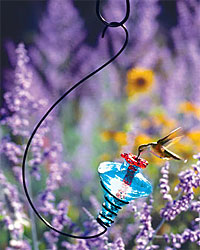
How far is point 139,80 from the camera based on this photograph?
1.24 meters

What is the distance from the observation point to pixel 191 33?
4.01 feet

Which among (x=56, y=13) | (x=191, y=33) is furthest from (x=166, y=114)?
(x=56, y=13)

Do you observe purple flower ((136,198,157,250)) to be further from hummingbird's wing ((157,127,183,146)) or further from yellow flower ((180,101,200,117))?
yellow flower ((180,101,200,117))

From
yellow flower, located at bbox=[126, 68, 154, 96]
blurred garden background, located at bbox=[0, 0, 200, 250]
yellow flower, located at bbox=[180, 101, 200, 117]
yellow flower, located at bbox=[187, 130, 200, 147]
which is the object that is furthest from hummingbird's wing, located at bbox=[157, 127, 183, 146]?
yellow flower, located at bbox=[126, 68, 154, 96]

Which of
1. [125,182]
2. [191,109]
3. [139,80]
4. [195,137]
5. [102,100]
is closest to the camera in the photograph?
[125,182]

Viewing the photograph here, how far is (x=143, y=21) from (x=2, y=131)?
1.86ft

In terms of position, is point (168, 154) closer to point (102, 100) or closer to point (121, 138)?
point (121, 138)

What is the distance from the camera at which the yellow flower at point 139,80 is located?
1227mm

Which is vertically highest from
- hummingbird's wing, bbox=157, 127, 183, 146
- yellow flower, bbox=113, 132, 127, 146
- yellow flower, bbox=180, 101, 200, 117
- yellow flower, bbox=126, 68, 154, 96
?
hummingbird's wing, bbox=157, 127, 183, 146

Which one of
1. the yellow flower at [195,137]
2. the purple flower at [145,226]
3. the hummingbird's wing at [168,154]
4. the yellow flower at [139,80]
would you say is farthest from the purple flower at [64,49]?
the hummingbird's wing at [168,154]

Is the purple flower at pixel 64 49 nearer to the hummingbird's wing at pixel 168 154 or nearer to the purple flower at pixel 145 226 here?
the purple flower at pixel 145 226

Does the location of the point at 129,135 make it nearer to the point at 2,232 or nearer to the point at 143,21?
the point at 2,232

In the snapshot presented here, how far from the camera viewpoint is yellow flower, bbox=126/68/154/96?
1.23m

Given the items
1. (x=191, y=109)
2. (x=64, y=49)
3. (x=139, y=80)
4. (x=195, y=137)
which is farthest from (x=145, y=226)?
(x=64, y=49)
